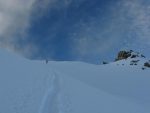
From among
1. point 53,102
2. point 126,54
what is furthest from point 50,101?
point 126,54

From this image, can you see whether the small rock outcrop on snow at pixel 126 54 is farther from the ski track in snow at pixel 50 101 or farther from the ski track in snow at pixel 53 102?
the ski track in snow at pixel 53 102

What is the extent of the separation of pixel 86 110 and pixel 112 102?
5465 millimetres

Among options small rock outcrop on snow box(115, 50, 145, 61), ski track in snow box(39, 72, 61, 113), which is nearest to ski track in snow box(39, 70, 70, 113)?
ski track in snow box(39, 72, 61, 113)

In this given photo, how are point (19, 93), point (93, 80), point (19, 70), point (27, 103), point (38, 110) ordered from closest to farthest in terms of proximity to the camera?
point (38, 110)
point (27, 103)
point (19, 93)
point (19, 70)
point (93, 80)

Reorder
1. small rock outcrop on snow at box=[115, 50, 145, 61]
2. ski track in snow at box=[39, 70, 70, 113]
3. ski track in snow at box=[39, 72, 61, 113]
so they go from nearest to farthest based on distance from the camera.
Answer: ski track in snow at box=[39, 72, 61, 113] < ski track in snow at box=[39, 70, 70, 113] < small rock outcrop on snow at box=[115, 50, 145, 61]

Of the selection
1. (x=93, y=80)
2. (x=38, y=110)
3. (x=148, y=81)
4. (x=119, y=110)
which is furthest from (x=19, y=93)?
(x=148, y=81)

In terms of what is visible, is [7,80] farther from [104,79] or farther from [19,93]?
[104,79]

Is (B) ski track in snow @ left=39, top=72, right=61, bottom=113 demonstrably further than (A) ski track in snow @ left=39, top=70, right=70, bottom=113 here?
No

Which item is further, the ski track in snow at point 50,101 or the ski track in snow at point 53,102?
the ski track in snow at point 53,102

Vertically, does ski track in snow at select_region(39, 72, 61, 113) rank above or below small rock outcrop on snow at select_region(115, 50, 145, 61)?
below

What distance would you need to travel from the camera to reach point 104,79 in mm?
50000

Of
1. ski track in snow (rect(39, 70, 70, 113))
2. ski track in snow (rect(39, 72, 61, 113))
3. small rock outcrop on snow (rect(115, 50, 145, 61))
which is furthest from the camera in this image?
small rock outcrop on snow (rect(115, 50, 145, 61))

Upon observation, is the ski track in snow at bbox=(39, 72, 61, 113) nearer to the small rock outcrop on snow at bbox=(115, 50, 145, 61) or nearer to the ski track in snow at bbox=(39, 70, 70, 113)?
the ski track in snow at bbox=(39, 70, 70, 113)

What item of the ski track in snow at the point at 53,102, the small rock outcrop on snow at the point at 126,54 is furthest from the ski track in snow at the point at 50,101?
the small rock outcrop on snow at the point at 126,54
